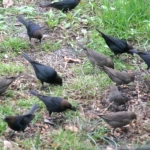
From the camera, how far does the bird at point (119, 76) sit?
7.02m

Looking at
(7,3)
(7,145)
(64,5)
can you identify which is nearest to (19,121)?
(7,145)

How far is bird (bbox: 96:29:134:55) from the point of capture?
777cm

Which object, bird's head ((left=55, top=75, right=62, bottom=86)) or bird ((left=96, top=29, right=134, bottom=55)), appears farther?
bird ((left=96, top=29, right=134, bottom=55))

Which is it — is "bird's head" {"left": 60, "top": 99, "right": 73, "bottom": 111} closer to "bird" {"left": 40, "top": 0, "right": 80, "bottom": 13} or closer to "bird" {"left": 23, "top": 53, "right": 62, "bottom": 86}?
"bird" {"left": 23, "top": 53, "right": 62, "bottom": 86}

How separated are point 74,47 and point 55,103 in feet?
6.97

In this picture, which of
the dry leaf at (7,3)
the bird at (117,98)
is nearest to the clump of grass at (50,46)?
the dry leaf at (7,3)

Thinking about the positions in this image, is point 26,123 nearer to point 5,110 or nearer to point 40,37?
point 5,110

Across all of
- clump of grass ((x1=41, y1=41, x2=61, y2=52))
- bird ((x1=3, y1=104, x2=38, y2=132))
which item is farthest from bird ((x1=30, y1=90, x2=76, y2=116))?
clump of grass ((x1=41, y1=41, x2=61, y2=52))

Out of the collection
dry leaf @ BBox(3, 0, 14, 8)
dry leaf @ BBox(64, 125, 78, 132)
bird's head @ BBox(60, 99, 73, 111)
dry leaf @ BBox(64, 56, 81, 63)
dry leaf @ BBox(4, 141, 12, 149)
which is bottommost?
dry leaf @ BBox(64, 56, 81, 63)

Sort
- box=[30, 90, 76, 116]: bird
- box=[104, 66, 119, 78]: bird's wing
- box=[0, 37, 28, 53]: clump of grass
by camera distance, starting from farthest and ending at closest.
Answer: box=[0, 37, 28, 53]: clump of grass
box=[104, 66, 119, 78]: bird's wing
box=[30, 90, 76, 116]: bird

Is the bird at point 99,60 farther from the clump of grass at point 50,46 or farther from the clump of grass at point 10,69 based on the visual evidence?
the clump of grass at point 10,69

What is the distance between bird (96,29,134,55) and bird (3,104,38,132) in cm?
224

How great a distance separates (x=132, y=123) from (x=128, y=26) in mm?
2582

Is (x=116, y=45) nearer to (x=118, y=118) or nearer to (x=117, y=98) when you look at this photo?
(x=117, y=98)
